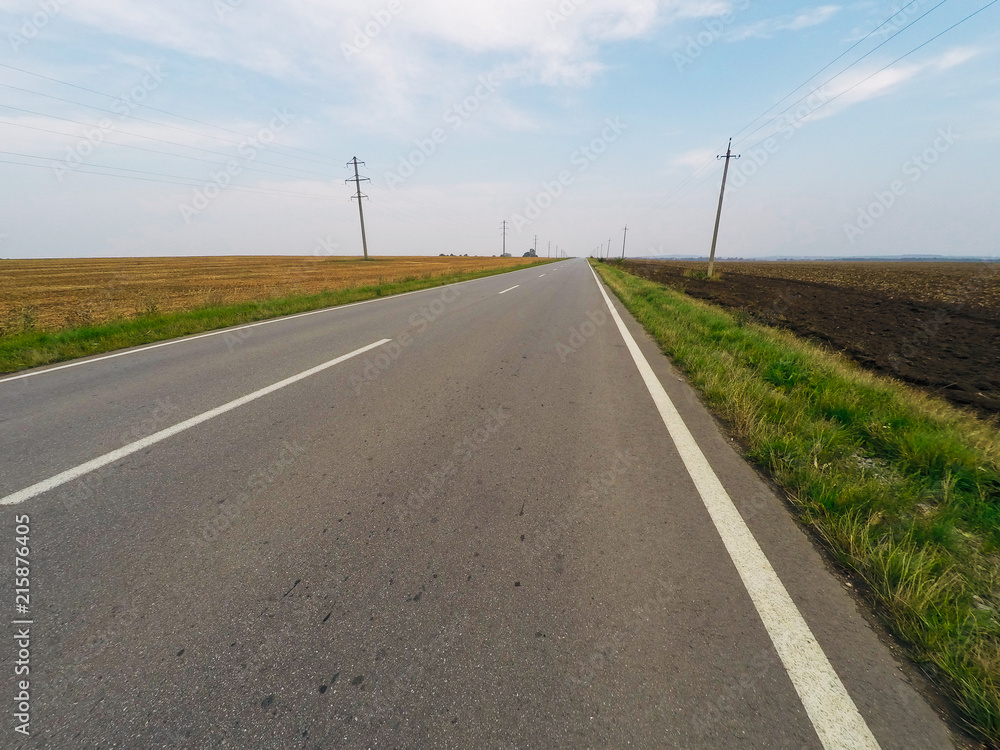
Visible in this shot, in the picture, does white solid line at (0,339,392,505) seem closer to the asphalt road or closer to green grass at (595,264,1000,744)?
the asphalt road

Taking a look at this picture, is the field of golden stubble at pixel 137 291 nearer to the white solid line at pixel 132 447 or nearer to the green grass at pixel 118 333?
the green grass at pixel 118 333

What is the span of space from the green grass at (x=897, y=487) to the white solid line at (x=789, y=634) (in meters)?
0.39

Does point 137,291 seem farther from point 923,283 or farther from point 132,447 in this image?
point 923,283

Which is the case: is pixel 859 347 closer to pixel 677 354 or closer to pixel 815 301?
pixel 677 354

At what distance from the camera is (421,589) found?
1.89 m

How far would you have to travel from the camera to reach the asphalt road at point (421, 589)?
137cm

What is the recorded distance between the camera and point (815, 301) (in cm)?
1620

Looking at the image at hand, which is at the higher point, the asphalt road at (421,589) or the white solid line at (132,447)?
the white solid line at (132,447)

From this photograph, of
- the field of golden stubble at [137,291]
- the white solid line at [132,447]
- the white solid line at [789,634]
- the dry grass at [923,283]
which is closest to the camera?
the white solid line at [789,634]

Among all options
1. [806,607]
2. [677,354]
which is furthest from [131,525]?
[677,354]

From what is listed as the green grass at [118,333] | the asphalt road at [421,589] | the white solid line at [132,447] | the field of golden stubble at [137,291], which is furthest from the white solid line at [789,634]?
the field of golden stubble at [137,291]

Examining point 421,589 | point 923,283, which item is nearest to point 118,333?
point 421,589

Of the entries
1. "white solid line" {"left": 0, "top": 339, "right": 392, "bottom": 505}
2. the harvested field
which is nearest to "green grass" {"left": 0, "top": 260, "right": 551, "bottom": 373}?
"white solid line" {"left": 0, "top": 339, "right": 392, "bottom": 505}

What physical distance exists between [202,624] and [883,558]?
3305 millimetres
